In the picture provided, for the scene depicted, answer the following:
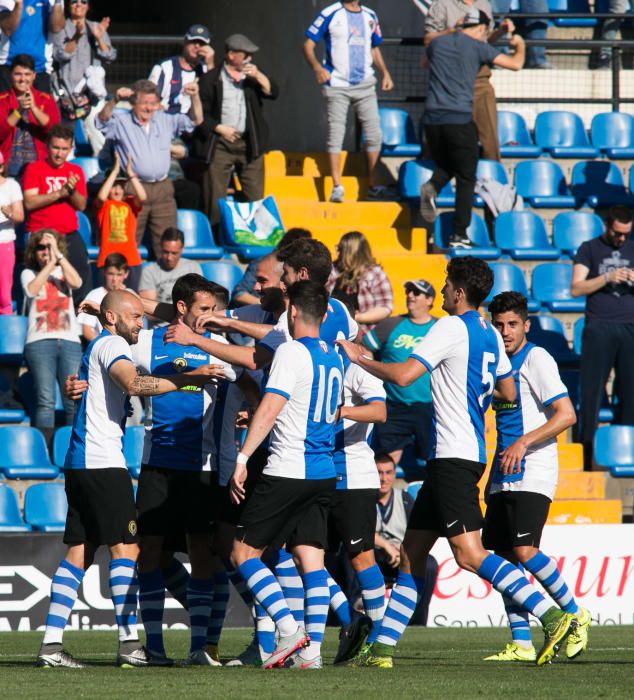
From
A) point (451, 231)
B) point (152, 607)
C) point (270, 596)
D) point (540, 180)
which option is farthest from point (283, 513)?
point (540, 180)

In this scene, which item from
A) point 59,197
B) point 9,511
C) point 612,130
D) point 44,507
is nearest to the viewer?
point 9,511

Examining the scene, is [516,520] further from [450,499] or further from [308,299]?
[308,299]

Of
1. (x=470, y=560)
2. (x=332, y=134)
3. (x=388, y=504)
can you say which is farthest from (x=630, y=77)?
(x=470, y=560)

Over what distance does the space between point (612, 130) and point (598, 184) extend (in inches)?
44.3

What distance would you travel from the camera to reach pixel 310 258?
733 cm

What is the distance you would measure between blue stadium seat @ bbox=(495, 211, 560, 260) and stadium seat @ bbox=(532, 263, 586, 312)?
0.65 feet

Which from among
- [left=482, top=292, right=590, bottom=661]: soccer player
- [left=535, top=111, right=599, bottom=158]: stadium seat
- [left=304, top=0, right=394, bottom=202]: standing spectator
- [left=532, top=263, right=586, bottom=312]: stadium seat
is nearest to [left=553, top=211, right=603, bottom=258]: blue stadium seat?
[left=532, top=263, right=586, bottom=312]: stadium seat

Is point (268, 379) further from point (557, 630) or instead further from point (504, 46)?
point (504, 46)

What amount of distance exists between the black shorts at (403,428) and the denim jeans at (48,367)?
8.81 ft

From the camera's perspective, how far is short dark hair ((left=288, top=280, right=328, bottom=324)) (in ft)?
23.1

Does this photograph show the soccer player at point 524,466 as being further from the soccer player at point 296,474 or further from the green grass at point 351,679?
the soccer player at point 296,474

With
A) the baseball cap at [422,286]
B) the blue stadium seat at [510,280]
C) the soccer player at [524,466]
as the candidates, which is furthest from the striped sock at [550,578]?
the blue stadium seat at [510,280]

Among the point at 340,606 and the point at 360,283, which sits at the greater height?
the point at 360,283

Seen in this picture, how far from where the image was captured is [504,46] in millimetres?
16875
